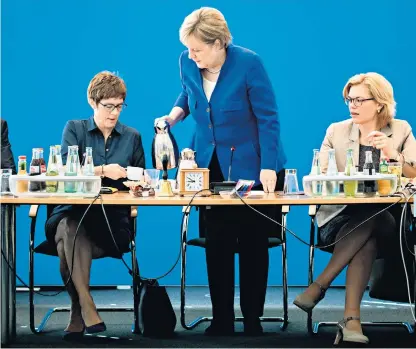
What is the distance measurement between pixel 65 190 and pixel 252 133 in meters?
1.00

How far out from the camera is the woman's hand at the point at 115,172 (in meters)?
4.72

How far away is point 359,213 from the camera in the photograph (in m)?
4.30

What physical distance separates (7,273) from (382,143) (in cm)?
178

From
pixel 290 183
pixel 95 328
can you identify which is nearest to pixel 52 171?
pixel 95 328

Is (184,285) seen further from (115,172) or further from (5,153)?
(5,153)

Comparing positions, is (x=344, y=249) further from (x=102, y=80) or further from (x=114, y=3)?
(x=114, y=3)

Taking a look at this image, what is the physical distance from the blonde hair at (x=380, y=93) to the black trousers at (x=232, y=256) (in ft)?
→ 2.30

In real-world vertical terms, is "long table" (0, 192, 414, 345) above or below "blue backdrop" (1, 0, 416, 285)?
below

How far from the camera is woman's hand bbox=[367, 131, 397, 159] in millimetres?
4547

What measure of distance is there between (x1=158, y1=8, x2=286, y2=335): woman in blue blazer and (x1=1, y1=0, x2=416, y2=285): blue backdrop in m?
1.45

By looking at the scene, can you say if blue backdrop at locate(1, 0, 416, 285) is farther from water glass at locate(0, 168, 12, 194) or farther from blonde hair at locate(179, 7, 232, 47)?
water glass at locate(0, 168, 12, 194)

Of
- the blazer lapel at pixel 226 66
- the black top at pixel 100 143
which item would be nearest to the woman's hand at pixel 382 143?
the blazer lapel at pixel 226 66

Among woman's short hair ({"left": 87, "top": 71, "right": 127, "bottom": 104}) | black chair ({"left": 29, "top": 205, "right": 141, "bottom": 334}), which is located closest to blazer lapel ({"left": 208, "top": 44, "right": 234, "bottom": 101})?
woman's short hair ({"left": 87, "top": 71, "right": 127, "bottom": 104})

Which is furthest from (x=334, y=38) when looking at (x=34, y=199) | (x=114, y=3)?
(x=34, y=199)
